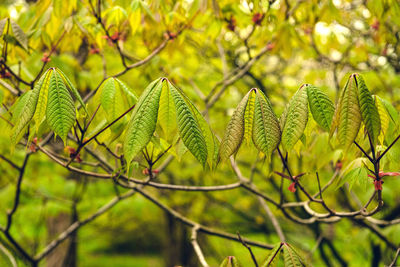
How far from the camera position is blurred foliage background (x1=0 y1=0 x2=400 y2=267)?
202 centimetres

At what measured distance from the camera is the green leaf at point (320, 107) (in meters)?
0.99

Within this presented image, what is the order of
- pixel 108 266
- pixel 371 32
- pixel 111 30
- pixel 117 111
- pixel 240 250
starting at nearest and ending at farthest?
pixel 117 111 → pixel 111 30 → pixel 371 32 → pixel 240 250 → pixel 108 266

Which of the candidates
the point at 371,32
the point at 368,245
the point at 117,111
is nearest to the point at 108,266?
the point at 368,245

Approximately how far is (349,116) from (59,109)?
33.0 inches

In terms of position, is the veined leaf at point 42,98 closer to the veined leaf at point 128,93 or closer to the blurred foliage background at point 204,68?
the veined leaf at point 128,93

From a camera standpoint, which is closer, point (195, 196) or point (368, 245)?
point (368, 245)

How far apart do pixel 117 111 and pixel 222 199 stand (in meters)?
4.03

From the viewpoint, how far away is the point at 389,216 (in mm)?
3254

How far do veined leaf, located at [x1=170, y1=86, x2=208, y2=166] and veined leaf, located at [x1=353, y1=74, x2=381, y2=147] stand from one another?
0.46 metres

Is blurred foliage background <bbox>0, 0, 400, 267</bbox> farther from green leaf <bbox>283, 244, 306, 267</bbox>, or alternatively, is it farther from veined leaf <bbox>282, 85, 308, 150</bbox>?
green leaf <bbox>283, 244, 306, 267</bbox>

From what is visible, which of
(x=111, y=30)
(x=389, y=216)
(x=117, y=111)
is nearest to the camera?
(x=117, y=111)

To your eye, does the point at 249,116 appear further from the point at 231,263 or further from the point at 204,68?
the point at 204,68

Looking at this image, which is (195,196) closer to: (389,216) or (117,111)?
(389,216)

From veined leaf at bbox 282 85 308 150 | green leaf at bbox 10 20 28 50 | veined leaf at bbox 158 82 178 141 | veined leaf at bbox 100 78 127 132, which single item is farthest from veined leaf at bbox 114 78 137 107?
green leaf at bbox 10 20 28 50
